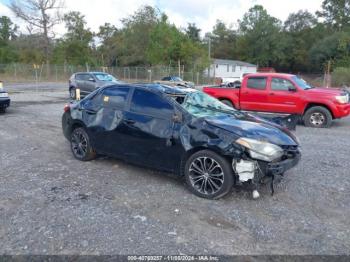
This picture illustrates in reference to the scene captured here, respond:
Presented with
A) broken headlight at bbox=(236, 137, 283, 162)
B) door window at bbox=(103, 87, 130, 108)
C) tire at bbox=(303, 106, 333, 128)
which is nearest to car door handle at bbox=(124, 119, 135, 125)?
door window at bbox=(103, 87, 130, 108)

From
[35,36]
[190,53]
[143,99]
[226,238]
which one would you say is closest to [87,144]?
[143,99]

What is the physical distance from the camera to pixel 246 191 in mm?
5023

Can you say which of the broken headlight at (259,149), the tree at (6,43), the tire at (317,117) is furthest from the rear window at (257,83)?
the tree at (6,43)

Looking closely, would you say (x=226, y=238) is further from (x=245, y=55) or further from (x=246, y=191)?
(x=245, y=55)

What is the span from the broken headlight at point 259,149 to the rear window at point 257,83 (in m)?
7.30

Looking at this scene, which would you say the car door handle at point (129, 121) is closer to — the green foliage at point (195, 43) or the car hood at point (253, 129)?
the car hood at point (253, 129)

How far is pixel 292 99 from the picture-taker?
10961 millimetres

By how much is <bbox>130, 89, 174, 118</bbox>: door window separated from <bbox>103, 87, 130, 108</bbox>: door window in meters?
0.22

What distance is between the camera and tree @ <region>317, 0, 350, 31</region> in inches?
2891

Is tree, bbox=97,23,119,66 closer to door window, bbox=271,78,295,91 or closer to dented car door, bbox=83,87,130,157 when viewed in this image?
door window, bbox=271,78,295,91

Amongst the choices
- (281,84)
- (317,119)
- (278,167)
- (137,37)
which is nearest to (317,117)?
(317,119)

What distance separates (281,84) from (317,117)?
156 centimetres

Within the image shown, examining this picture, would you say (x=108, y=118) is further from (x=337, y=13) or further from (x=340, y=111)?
(x=337, y=13)

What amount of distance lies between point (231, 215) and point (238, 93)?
323 inches
